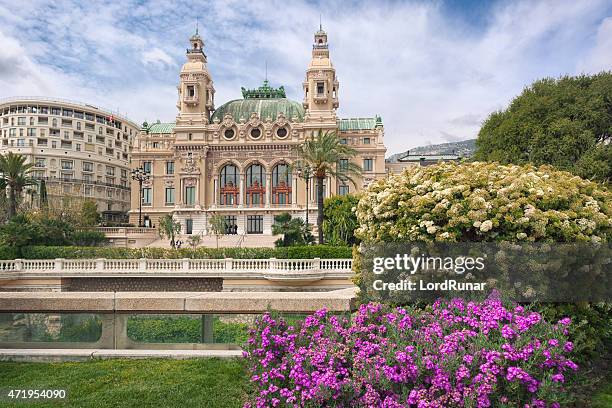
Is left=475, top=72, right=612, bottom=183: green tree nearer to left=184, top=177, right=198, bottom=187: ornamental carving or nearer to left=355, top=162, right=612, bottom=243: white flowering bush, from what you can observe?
left=355, top=162, right=612, bottom=243: white flowering bush

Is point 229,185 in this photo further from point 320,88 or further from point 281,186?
point 320,88

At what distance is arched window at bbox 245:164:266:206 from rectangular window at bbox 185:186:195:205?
8.30 metres

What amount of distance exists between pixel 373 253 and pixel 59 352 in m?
5.88

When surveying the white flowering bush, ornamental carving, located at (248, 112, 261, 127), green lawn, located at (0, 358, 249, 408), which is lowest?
green lawn, located at (0, 358, 249, 408)

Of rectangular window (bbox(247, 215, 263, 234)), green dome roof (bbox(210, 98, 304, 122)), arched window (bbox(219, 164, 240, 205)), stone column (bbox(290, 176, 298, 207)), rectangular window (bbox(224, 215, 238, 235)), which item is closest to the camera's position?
rectangular window (bbox(224, 215, 238, 235))

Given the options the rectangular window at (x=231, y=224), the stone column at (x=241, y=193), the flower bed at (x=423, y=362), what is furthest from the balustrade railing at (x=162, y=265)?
the stone column at (x=241, y=193)

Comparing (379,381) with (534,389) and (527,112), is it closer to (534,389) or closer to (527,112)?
(534,389)

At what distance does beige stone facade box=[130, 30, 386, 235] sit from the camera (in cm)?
6581

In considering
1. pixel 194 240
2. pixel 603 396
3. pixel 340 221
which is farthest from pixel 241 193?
pixel 603 396

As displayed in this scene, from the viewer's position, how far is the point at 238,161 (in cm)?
6775

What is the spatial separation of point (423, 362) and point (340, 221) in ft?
102

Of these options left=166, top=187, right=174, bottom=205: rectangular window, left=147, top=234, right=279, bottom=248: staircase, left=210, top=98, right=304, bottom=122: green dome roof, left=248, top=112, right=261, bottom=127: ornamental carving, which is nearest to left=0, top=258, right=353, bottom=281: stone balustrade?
left=147, top=234, right=279, bottom=248: staircase

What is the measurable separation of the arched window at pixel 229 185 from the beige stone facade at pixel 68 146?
108 feet

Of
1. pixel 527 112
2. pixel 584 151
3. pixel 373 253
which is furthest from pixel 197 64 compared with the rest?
pixel 373 253
